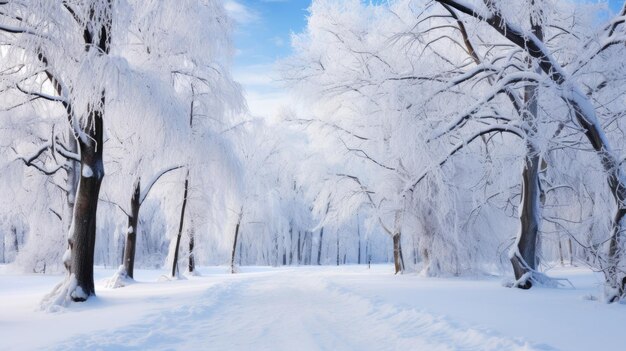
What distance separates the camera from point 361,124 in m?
18.5

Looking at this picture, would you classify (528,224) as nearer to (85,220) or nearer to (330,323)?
(330,323)

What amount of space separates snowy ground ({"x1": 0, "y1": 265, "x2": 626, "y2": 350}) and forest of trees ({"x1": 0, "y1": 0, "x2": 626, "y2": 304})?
1.30 m

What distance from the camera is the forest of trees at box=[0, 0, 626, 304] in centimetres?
832

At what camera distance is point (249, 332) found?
6.44m

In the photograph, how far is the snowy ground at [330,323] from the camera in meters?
5.42

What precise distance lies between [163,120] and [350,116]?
1157 centimetres

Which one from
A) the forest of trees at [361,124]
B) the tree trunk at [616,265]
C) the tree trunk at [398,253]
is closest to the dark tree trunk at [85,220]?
the forest of trees at [361,124]

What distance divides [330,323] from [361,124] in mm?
12327

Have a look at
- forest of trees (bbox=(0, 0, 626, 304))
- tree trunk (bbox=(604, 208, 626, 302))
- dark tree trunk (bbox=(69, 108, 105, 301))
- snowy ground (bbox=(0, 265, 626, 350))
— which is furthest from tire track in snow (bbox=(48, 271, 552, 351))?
tree trunk (bbox=(604, 208, 626, 302))

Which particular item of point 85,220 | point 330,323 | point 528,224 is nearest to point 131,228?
point 85,220

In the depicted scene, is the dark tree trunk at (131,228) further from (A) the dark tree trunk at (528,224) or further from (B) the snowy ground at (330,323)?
(A) the dark tree trunk at (528,224)

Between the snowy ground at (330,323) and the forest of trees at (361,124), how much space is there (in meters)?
1.30

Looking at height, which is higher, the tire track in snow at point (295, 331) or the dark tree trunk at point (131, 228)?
the dark tree trunk at point (131, 228)

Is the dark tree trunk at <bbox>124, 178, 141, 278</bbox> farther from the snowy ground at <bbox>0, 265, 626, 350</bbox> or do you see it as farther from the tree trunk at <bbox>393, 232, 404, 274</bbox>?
the tree trunk at <bbox>393, 232, 404, 274</bbox>
